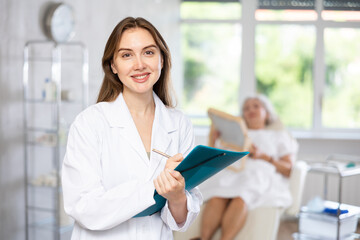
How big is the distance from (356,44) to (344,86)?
1.61 feet

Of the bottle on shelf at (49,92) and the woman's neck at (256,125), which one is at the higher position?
the bottle on shelf at (49,92)

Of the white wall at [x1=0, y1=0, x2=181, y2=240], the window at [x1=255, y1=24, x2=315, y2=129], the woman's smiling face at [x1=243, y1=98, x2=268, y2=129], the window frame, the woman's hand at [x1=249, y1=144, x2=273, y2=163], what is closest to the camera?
the white wall at [x1=0, y1=0, x2=181, y2=240]

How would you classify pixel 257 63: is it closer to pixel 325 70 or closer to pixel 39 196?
pixel 325 70

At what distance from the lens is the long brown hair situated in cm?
138

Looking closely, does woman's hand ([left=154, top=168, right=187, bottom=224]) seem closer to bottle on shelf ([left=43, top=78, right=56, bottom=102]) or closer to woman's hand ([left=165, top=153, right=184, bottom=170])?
woman's hand ([left=165, top=153, right=184, bottom=170])

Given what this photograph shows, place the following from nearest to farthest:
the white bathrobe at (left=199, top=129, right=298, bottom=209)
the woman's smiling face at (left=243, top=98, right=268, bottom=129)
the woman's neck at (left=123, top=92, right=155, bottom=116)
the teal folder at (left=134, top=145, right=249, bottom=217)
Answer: the teal folder at (left=134, top=145, right=249, bottom=217)
the woman's neck at (left=123, top=92, right=155, bottom=116)
the white bathrobe at (left=199, top=129, right=298, bottom=209)
the woman's smiling face at (left=243, top=98, right=268, bottom=129)

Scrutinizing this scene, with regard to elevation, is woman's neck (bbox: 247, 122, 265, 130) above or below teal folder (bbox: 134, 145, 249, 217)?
below

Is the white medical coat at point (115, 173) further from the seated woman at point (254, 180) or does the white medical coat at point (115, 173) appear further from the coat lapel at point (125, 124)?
the seated woman at point (254, 180)

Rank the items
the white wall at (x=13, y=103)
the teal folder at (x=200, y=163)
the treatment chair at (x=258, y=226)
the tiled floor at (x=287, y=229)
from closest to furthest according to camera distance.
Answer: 1. the teal folder at (x=200, y=163)
2. the white wall at (x=13, y=103)
3. the treatment chair at (x=258, y=226)
4. the tiled floor at (x=287, y=229)

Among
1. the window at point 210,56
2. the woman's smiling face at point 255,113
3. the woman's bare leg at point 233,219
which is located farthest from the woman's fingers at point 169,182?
the window at point 210,56

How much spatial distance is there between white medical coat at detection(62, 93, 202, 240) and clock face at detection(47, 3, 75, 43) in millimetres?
2128

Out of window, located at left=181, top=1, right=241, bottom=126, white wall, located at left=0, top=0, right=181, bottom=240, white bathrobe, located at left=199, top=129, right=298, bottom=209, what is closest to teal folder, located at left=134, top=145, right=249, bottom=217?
white wall, located at left=0, top=0, right=181, bottom=240

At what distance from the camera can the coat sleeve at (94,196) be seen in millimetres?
1248

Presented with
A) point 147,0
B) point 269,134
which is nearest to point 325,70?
point 269,134
